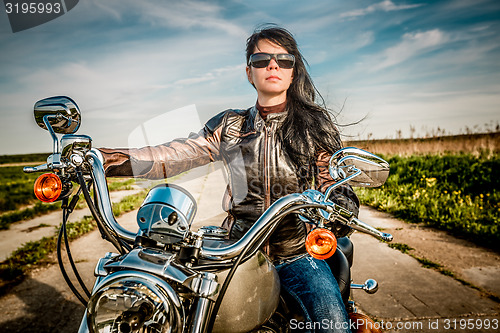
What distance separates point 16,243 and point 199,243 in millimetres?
5533

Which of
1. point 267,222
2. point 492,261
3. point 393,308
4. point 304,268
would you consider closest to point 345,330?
point 304,268

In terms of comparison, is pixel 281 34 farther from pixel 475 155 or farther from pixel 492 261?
pixel 475 155

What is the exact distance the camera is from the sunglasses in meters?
1.95

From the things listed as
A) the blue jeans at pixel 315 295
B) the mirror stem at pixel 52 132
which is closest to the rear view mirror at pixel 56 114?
the mirror stem at pixel 52 132

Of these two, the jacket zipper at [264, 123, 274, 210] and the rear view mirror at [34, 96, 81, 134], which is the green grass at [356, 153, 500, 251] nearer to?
the jacket zipper at [264, 123, 274, 210]

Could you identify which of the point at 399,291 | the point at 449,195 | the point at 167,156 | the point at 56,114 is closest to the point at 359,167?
the point at 167,156

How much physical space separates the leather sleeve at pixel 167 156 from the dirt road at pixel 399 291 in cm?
23

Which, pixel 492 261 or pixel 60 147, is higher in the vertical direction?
pixel 60 147

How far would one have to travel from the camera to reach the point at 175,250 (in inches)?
41.4

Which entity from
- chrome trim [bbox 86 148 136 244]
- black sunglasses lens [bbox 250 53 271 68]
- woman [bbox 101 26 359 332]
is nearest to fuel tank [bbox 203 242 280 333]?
chrome trim [bbox 86 148 136 244]

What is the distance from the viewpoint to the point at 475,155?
951cm

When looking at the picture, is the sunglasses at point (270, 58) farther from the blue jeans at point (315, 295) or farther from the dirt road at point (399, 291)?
the blue jeans at point (315, 295)

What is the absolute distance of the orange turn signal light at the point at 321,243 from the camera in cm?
111

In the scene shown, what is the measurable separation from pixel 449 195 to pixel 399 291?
12.8 ft
